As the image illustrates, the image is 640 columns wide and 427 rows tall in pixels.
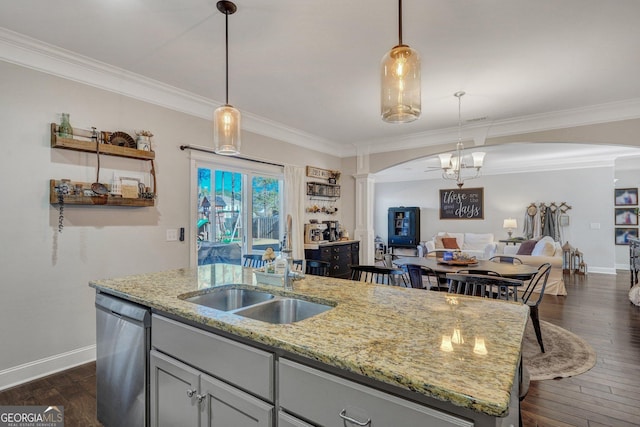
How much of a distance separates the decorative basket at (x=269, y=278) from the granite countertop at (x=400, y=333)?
0.05 m

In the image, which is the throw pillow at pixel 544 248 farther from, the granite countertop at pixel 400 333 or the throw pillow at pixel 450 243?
the granite countertop at pixel 400 333

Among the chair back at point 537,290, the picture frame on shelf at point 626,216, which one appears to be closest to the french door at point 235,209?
the chair back at point 537,290

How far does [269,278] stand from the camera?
200 centimetres

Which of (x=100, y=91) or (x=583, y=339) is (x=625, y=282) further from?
(x=100, y=91)

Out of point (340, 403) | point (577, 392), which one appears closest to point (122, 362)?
point (340, 403)

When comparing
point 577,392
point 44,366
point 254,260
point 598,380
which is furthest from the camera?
point 254,260

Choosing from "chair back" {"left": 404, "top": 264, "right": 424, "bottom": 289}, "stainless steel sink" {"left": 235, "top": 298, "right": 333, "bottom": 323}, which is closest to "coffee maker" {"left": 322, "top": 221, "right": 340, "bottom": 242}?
"chair back" {"left": 404, "top": 264, "right": 424, "bottom": 289}

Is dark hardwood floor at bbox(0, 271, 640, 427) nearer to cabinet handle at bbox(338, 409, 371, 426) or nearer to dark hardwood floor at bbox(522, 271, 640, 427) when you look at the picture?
dark hardwood floor at bbox(522, 271, 640, 427)

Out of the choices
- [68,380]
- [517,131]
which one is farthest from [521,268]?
[68,380]

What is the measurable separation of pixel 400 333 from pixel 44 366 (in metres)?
3.13

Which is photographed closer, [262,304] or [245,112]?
[262,304]

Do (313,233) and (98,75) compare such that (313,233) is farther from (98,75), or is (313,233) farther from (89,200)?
(98,75)

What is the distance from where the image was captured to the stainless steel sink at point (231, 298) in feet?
6.33

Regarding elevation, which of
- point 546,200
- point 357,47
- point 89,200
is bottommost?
point 89,200
